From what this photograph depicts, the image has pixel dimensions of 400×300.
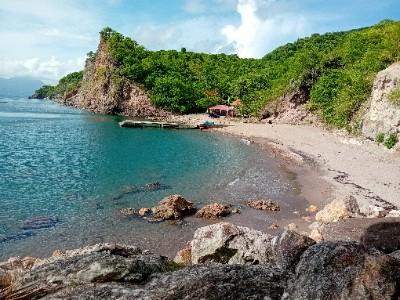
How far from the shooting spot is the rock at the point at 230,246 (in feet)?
53.5

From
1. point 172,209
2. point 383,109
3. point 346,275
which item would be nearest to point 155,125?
point 383,109

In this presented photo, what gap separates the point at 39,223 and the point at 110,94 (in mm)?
101491

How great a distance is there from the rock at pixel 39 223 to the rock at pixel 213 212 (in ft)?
34.1

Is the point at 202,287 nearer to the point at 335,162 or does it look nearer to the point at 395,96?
the point at 335,162

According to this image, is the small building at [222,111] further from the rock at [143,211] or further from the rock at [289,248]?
the rock at [289,248]

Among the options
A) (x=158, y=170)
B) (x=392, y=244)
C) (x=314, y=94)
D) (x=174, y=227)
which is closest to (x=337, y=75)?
(x=314, y=94)

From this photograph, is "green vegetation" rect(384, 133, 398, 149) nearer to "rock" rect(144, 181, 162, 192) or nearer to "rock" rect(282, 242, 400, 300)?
"rock" rect(144, 181, 162, 192)

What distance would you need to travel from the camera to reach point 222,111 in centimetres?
10431

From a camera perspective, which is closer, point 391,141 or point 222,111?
point 391,141

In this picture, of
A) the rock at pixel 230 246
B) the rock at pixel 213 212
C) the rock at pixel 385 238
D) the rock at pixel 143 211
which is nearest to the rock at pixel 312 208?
the rock at pixel 213 212

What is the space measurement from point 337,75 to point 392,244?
7693cm

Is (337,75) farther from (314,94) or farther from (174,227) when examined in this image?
(174,227)

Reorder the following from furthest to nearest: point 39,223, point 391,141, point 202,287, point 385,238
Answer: point 391,141
point 39,223
point 385,238
point 202,287

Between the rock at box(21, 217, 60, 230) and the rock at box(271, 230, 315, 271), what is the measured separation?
22908 millimetres
